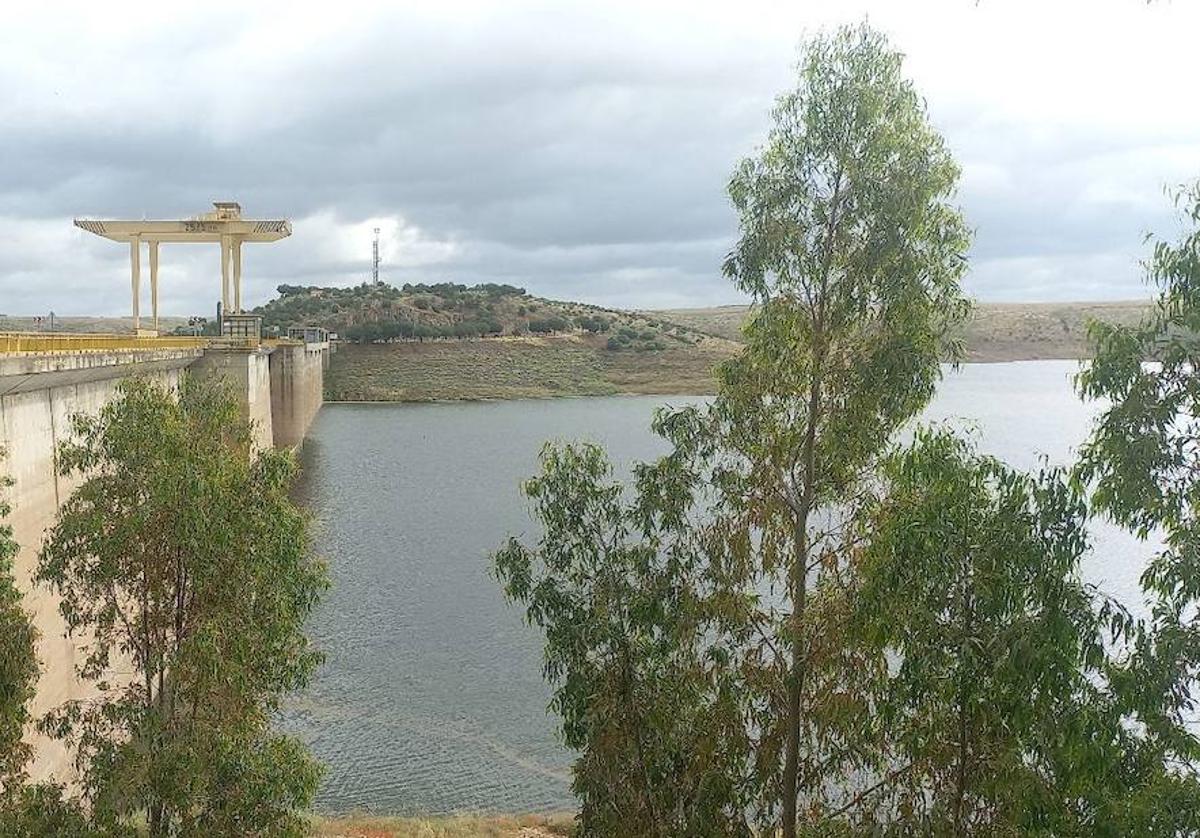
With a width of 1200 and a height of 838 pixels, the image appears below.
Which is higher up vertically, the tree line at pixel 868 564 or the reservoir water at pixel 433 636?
the tree line at pixel 868 564

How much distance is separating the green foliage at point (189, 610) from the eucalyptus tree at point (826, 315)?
3.35 m

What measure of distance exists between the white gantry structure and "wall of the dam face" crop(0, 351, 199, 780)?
93.2 feet

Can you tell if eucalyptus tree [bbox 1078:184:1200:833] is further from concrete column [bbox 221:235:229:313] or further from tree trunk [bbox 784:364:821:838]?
concrete column [bbox 221:235:229:313]

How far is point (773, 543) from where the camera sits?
800cm

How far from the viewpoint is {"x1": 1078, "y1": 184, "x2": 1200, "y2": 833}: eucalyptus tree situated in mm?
5613

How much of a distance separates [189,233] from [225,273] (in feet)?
7.83

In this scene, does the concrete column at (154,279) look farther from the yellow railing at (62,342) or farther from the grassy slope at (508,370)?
the grassy slope at (508,370)

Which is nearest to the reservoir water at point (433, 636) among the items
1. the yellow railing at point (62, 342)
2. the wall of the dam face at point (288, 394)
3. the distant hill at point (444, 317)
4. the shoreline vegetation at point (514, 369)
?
the wall of the dam face at point (288, 394)

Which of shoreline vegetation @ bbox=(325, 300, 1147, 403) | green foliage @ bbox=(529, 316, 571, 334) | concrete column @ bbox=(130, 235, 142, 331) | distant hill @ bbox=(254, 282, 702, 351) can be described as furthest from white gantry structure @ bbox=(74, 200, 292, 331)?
green foliage @ bbox=(529, 316, 571, 334)

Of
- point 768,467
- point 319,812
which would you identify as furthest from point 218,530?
point 319,812

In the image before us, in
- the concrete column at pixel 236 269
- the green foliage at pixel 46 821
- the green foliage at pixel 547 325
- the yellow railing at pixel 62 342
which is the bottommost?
the green foliage at pixel 46 821

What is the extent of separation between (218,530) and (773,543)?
394 cm

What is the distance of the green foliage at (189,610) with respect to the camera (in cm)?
728

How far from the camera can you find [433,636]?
19875 millimetres
